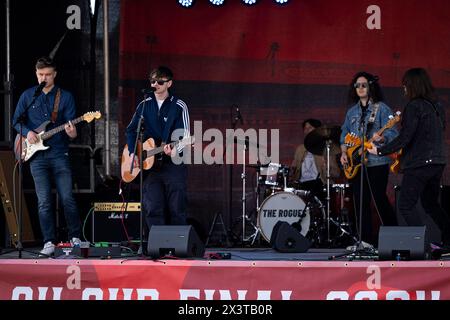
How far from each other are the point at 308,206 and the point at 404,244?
3923 mm

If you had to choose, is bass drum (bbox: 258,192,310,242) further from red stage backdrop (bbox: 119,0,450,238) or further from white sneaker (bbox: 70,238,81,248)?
white sneaker (bbox: 70,238,81,248)

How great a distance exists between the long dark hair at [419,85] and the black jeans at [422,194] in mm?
637

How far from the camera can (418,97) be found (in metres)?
8.49

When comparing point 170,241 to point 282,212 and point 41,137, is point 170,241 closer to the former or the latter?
point 41,137

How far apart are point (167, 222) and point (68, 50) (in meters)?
3.07

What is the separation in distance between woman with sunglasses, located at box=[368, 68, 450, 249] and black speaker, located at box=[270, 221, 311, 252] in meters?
1.64

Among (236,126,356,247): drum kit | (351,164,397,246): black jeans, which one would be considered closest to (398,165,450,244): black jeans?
(351,164,397,246): black jeans

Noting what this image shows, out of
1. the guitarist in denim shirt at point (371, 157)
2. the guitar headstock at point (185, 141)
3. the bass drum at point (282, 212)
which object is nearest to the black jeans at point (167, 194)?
the guitar headstock at point (185, 141)

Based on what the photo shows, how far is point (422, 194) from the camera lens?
28.2 ft

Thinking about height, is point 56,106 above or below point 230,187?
above

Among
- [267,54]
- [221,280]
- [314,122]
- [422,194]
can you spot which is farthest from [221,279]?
[267,54]

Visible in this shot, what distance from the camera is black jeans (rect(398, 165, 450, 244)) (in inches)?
330

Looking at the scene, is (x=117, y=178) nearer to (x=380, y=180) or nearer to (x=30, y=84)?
(x=30, y=84)

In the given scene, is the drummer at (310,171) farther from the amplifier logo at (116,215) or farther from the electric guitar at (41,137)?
the electric guitar at (41,137)
